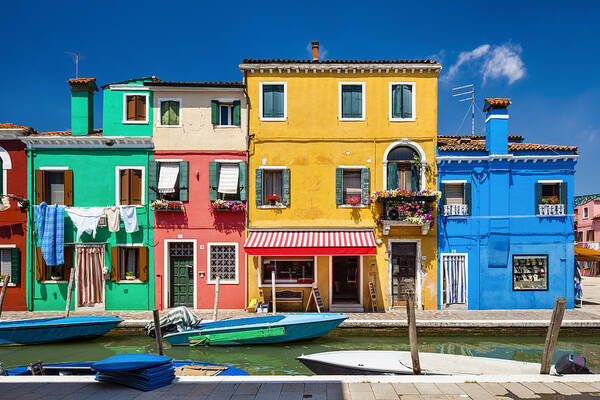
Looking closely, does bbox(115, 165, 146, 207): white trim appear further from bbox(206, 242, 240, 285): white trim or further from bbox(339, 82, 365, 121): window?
bbox(339, 82, 365, 121): window

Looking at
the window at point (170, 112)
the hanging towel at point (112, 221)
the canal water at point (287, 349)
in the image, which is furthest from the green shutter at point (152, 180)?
the canal water at point (287, 349)

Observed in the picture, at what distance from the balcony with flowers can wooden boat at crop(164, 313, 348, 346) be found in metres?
4.81

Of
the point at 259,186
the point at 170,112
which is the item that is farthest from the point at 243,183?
the point at 170,112

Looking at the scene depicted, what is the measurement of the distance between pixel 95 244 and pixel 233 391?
1178cm

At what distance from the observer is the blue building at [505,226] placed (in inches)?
637

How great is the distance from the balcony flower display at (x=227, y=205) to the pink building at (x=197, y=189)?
0.25 ft

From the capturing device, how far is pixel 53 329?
13.0m

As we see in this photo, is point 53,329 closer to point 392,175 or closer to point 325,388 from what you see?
point 325,388

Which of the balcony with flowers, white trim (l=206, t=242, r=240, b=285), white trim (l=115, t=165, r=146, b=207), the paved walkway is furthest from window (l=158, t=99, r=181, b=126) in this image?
the paved walkway

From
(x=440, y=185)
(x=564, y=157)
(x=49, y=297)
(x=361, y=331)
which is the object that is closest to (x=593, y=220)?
(x=564, y=157)

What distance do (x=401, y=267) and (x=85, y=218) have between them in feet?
43.2

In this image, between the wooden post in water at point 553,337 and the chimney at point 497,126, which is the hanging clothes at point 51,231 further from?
the chimney at point 497,126

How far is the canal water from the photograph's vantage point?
38.7ft

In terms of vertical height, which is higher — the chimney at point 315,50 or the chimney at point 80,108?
the chimney at point 315,50
